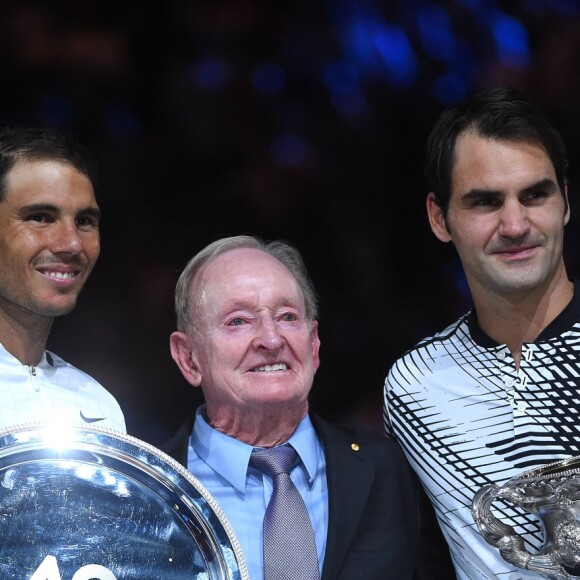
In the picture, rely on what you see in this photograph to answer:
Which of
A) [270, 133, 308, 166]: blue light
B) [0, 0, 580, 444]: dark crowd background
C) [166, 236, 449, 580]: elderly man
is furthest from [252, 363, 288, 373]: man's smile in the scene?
[270, 133, 308, 166]: blue light

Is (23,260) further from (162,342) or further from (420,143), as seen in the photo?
(420,143)

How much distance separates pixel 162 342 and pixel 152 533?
1148 millimetres

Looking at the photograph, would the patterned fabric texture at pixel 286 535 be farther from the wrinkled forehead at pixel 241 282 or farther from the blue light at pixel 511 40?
the blue light at pixel 511 40

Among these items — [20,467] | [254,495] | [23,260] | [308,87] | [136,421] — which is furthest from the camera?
[308,87]

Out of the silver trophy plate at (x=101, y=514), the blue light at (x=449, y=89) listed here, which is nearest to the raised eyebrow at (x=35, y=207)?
the silver trophy plate at (x=101, y=514)

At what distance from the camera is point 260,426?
215 centimetres

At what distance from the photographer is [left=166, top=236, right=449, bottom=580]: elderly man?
1991mm

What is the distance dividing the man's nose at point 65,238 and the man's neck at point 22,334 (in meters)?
0.17

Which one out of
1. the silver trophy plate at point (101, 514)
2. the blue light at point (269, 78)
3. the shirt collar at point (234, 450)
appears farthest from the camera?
the blue light at point (269, 78)

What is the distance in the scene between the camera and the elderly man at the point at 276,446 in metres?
1.99

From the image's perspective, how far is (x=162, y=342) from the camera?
9.42ft

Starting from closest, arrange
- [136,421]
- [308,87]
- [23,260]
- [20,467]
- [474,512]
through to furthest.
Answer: [20,467] → [474,512] → [23,260] → [136,421] → [308,87]

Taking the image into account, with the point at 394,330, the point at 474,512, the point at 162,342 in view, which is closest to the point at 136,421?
the point at 162,342

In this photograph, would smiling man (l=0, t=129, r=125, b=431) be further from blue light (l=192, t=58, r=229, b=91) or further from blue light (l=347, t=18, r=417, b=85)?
blue light (l=347, t=18, r=417, b=85)
